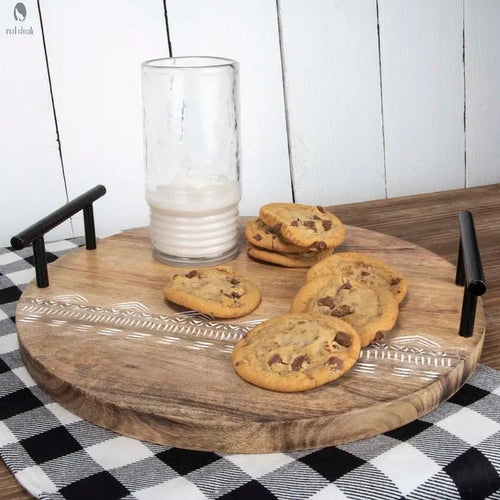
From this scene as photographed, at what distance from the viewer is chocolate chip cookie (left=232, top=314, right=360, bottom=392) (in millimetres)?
657

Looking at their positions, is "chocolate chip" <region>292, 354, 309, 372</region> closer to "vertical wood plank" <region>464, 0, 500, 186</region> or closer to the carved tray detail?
the carved tray detail

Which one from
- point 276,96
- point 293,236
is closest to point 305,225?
point 293,236

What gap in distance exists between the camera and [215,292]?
843 mm

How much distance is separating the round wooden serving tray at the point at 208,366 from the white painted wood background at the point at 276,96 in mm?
395

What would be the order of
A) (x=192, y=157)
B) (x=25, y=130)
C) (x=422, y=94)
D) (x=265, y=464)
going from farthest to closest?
(x=422, y=94), (x=25, y=130), (x=192, y=157), (x=265, y=464)

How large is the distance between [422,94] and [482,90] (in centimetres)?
15

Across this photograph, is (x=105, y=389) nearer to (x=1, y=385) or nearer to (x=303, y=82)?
(x=1, y=385)

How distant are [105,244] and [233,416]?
1.64ft

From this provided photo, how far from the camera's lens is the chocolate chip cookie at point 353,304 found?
2.43 feet

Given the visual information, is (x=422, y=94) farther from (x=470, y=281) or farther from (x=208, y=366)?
(x=208, y=366)

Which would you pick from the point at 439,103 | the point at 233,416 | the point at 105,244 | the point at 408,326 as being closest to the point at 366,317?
the point at 408,326

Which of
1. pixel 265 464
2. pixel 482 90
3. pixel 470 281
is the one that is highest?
pixel 482 90

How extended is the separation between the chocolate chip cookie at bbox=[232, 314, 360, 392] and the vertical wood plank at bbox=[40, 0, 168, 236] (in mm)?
669

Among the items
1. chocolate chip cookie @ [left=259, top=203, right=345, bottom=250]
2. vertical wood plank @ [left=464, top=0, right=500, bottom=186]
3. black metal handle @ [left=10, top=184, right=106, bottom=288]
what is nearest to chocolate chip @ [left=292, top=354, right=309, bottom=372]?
chocolate chip cookie @ [left=259, top=203, right=345, bottom=250]
